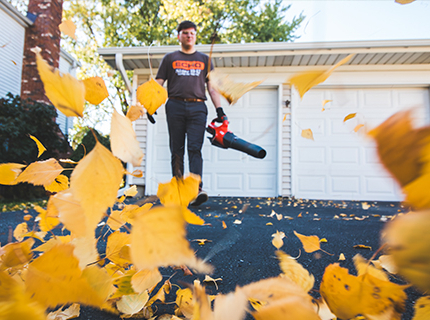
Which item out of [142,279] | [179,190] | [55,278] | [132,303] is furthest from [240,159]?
[55,278]

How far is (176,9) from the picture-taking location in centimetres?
1202

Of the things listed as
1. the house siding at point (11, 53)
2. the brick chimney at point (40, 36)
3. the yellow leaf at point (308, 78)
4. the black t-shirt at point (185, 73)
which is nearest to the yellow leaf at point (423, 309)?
the yellow leaf at point (308, 78)

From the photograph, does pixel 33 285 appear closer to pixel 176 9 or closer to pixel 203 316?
pixel 203 316

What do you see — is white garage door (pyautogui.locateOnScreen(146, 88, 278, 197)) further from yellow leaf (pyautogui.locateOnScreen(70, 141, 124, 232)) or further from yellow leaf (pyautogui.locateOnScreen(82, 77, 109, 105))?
yellow leaf (pyautogui.locateOnScreen(70, 141, 124, 232))

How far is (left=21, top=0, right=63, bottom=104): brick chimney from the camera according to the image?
645 cm

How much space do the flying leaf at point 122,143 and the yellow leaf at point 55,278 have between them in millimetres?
140

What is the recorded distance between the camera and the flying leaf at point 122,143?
1.09 ft

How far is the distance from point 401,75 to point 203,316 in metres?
6.33

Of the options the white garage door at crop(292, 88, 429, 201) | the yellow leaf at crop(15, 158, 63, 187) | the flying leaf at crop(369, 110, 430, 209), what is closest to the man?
the yellow leaf at crop(15, 158, 63, 187)

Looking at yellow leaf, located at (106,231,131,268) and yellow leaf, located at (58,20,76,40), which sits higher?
yellow leaf, located at (58,20,76,40)

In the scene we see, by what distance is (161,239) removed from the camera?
27 cm

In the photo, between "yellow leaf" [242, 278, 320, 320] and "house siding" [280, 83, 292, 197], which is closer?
"yellow leaf" [242, 278, 320, 320]

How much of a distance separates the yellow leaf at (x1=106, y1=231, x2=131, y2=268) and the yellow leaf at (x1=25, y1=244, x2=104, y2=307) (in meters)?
0.21

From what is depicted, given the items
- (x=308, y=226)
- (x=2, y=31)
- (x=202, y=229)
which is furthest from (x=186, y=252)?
(x=2, y=31)
